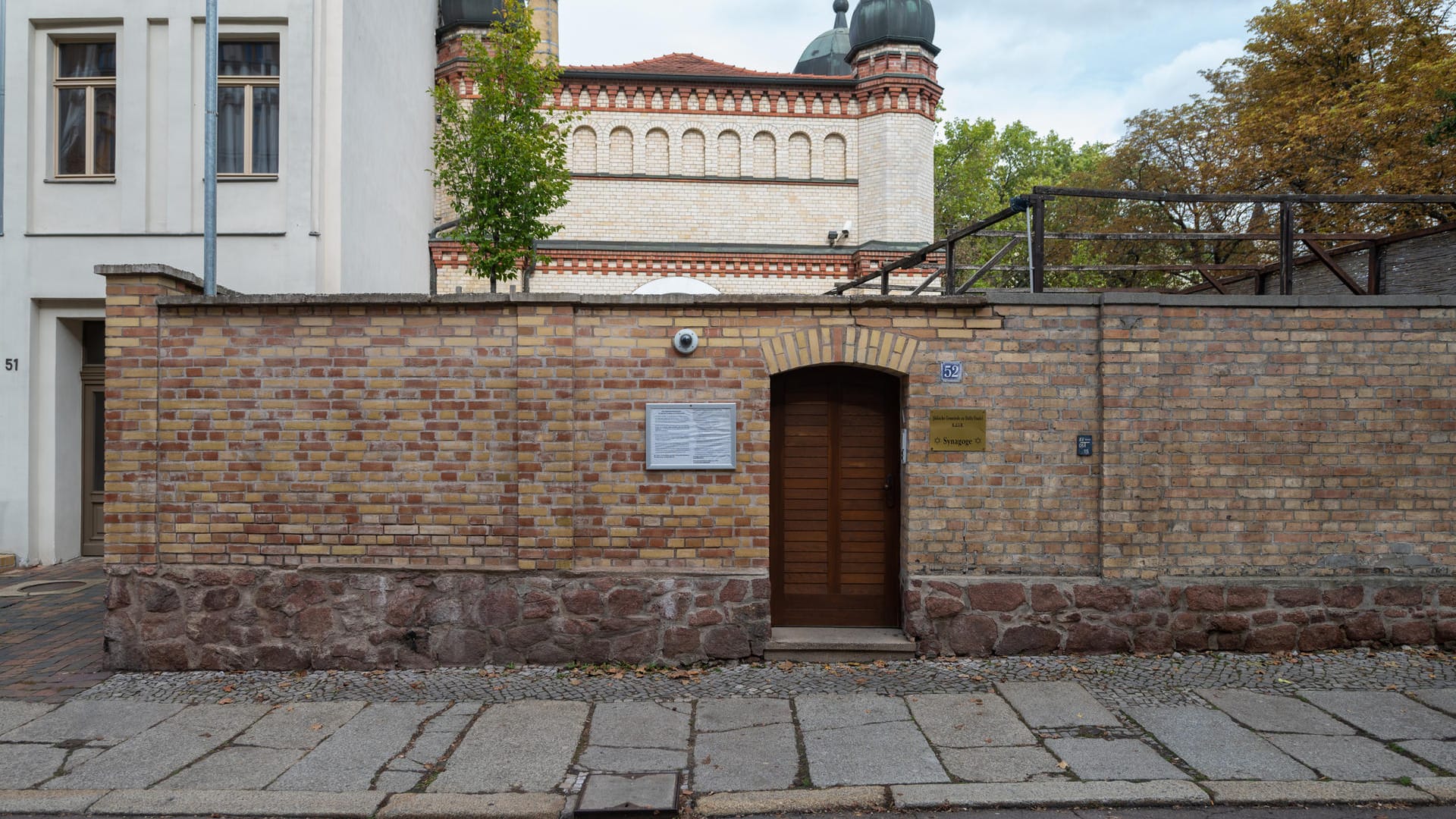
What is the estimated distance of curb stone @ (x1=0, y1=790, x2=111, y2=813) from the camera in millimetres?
4484

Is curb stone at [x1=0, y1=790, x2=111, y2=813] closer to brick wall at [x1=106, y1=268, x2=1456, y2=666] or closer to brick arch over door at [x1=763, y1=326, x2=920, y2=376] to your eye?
brick wall at [x1=106, y1=268, x2=1456, y2=666]

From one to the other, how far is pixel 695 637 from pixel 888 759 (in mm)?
2076

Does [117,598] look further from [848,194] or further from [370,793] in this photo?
[848,194]

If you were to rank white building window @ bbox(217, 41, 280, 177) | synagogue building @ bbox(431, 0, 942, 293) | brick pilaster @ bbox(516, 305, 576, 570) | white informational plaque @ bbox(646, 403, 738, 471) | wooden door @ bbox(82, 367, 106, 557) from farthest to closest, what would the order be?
synagogue building @ bbox(431, 0, 942, 293) < wooden door @ bbox(82, 367, 106, 557) < white building window @ bbox(217, 41, 280, 177) < white informational plaque @ bbox(646, 403, 738, 471) < brick pilaster @ bbox(516, 305, 576, 570)

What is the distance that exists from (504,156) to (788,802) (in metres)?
9.15

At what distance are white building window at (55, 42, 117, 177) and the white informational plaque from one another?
8.81 m

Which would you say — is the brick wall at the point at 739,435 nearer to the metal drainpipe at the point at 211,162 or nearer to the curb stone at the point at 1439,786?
the metal drainpipe at the point at 211,162

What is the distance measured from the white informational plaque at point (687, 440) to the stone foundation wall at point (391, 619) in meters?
0.91

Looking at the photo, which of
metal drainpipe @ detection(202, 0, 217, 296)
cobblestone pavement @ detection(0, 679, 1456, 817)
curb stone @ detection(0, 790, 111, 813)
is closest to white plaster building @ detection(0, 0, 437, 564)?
metal drainpipe @ detection(202, 0, 217, 296)

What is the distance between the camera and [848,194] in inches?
789

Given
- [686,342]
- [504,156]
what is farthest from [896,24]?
[686,342]

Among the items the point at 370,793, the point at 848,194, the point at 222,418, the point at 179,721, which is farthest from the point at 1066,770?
the point at 848,194

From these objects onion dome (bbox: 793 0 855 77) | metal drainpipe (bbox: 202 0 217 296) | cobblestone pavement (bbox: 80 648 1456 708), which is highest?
onion dome (bbox: 793 0 855 77)

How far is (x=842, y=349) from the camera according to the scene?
6824 millimetres
